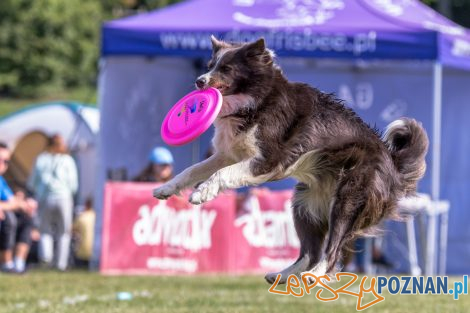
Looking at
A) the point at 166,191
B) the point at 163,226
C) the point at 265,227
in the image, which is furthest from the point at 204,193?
the point at 265,227

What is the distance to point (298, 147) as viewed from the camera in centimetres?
607

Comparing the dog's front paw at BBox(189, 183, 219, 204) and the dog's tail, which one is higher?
the dog's tail

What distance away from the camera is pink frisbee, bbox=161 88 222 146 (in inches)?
232

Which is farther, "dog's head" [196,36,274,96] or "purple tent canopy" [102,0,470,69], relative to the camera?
"purple tent canopy" [102,0,470,69]

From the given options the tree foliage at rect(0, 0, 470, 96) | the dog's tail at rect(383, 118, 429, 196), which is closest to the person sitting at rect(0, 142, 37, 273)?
the dog's tail at rect(383, 118, 429, 196)

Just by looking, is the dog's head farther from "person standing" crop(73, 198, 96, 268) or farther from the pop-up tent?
"person standing" crop(73, 198, 96, 268)

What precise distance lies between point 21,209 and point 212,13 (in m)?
3.63

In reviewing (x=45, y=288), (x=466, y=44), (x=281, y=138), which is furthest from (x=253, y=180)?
(x=466, y=44)

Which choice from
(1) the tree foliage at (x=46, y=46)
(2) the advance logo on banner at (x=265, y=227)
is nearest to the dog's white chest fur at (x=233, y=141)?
(2) the advance logo on banner at (x=265, y=227)

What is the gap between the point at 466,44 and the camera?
1230 centimetres

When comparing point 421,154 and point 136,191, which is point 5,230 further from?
point 421,154

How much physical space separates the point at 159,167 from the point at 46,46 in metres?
24.7

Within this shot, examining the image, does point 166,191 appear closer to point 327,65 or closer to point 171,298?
point 171,298

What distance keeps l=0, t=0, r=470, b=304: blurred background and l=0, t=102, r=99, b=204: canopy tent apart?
24 millimetres
